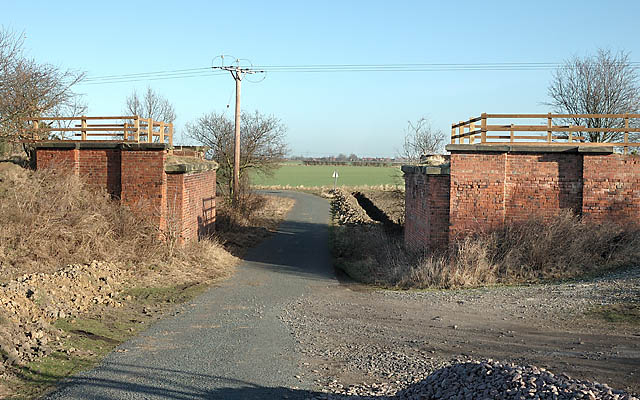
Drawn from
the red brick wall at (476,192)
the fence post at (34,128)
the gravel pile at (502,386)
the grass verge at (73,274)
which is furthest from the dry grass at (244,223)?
the gravel pile at (502,386)

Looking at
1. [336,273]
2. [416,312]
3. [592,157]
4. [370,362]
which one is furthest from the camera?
[336,273]

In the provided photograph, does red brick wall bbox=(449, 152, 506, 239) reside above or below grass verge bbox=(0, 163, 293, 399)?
above

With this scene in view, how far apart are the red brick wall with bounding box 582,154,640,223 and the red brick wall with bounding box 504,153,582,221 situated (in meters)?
0.23

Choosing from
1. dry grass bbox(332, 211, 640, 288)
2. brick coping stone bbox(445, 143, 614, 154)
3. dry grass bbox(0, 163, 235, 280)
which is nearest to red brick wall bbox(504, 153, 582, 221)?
brick coping stone bbox(445, 143, 614, 154)

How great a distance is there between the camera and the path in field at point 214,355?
6840 millimetres

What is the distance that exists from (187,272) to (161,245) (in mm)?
1385

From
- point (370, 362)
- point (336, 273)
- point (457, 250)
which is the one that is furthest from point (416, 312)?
point (336, 273)

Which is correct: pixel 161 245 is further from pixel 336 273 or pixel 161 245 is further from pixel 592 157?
pixel 592 157

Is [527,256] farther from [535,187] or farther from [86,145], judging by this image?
[86,145]

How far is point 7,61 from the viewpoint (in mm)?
18922

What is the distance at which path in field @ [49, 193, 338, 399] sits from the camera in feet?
22.4

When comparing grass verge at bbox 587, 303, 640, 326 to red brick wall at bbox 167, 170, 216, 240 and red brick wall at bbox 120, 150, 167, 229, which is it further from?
red brick wall at bbox 120, 150, 167, 229

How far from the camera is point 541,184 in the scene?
1587 cm

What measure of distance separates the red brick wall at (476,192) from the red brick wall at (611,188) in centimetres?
235
